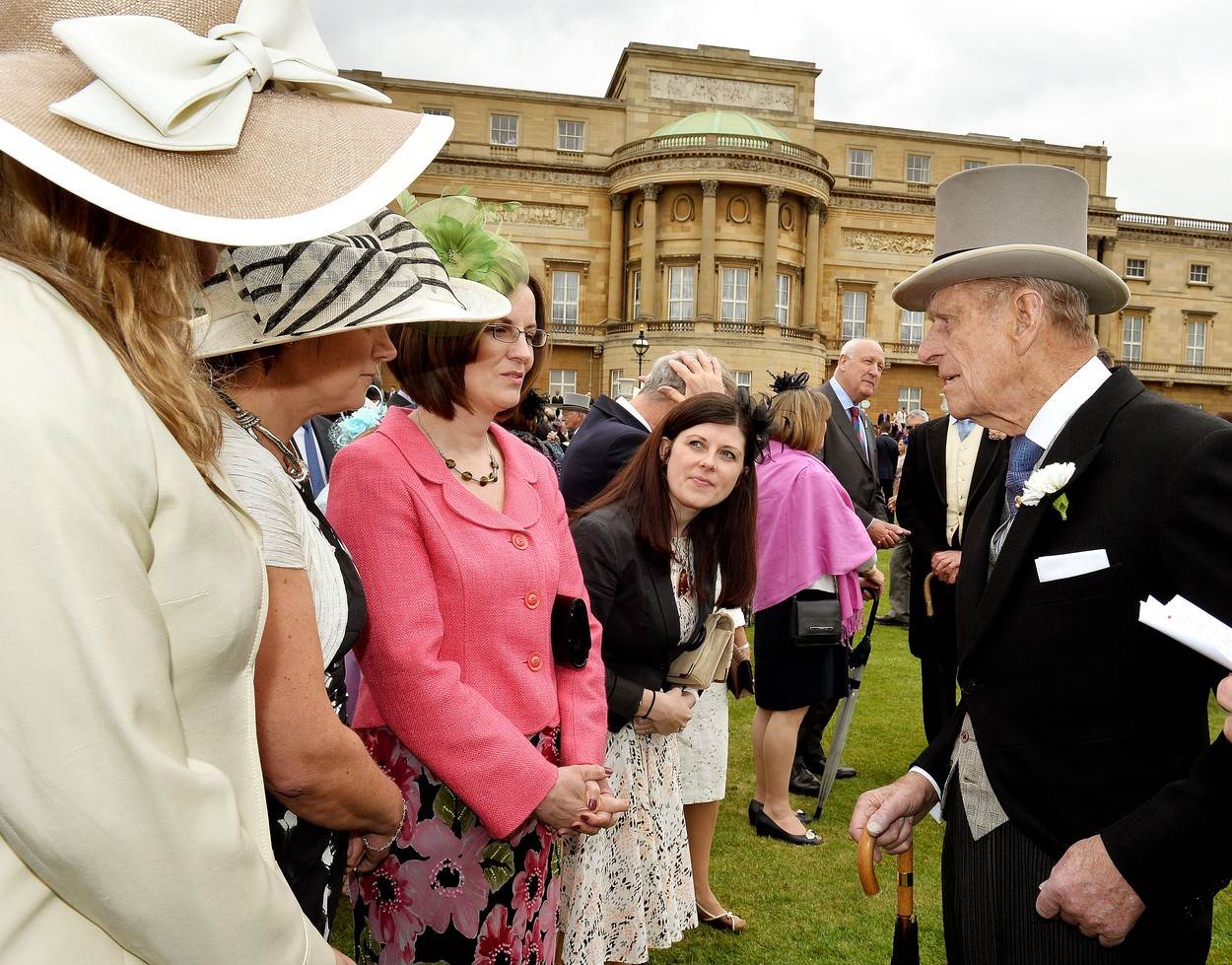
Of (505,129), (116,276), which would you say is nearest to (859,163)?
(505,129)

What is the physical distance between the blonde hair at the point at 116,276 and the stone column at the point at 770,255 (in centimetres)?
3312

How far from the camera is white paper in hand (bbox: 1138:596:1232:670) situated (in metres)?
1.43

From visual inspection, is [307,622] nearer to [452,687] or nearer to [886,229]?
[452,687]

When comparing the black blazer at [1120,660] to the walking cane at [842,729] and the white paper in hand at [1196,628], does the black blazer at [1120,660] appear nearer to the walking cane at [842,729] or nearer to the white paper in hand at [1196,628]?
the white paper in hand at [1196,628]

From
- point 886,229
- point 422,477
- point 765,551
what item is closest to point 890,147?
point 886,229

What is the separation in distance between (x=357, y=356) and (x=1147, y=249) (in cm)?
4591

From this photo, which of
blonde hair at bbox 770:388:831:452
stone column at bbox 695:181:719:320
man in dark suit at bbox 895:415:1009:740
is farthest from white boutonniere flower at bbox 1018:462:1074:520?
stone column at bbox 695:181:719:320

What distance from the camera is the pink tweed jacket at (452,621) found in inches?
81.1

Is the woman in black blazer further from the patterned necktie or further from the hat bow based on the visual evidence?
the hat bow

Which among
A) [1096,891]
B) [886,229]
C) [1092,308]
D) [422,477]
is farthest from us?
[886,229]

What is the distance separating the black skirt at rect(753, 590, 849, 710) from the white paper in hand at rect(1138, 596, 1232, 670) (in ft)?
10.7

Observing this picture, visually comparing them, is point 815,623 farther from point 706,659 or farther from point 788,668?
point 706,659

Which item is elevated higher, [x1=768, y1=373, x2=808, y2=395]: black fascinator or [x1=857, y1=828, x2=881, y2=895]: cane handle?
[x1=768, y1=373, x2=808, y2=395]: black fascinator

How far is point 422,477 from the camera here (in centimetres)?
220
